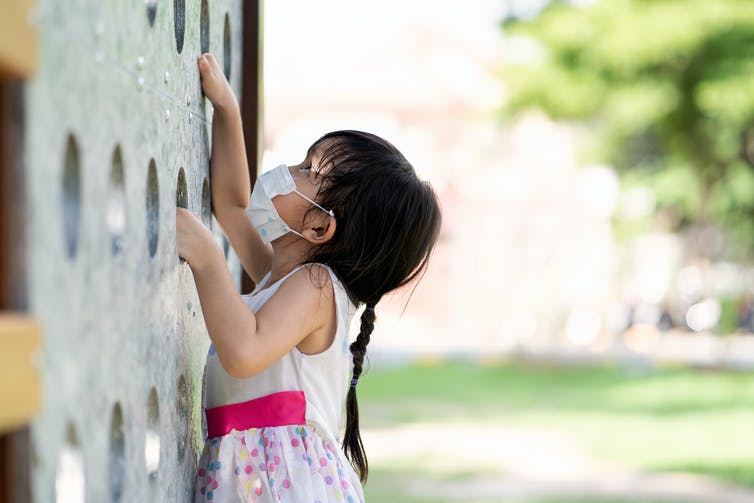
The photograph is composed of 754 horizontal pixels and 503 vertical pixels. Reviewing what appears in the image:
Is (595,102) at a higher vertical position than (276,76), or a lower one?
lower

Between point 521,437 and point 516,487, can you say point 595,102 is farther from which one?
point 516,487

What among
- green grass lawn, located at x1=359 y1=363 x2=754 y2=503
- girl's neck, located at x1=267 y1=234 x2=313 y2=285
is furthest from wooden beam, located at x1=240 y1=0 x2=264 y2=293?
green grass lawn, located at x1=359 y1=363 x2=754 y2=503

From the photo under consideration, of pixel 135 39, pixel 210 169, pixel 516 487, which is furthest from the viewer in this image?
pixel 516 487

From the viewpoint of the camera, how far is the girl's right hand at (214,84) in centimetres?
183

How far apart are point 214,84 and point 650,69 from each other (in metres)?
12.5

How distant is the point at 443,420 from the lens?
855 centimetres

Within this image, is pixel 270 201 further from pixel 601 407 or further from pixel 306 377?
pixel 601 407

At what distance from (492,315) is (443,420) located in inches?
219

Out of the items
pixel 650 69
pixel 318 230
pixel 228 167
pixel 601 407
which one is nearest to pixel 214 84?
pixel 228 167

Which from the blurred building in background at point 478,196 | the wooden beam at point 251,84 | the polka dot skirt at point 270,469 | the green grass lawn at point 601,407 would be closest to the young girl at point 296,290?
the polka dot skirt at point 270,469

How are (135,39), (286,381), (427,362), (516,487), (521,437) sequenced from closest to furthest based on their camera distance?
(135,39) → (286,381) → (516,487) → (521,437) → (427,362)

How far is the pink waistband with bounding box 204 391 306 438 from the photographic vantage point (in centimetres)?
178

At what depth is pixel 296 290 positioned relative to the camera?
1.76m

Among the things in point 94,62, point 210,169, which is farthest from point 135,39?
point 210,169
